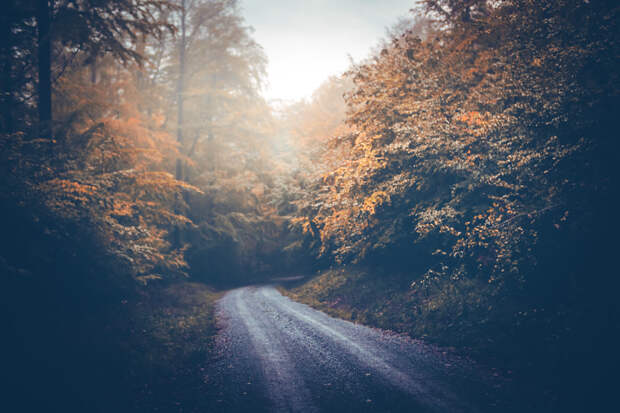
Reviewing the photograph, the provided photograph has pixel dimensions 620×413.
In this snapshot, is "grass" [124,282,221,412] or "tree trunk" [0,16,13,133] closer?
"grass" [124,282,221,412]

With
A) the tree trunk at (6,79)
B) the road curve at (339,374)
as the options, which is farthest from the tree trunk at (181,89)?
the road curve at (339,374)

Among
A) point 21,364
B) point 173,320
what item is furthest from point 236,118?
point 21,364

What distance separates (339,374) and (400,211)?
692 centimetres

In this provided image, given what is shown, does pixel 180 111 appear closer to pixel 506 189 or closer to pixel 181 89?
pixel 181 89

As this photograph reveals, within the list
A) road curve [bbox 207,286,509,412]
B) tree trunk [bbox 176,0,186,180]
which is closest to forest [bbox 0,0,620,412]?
road curve [bbox 207,286,509,412]

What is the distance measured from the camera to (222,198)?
20.9 metres

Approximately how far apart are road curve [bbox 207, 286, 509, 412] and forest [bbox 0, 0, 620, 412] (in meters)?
0.62

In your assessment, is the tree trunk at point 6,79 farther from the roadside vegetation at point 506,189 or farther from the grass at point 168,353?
the roadside vegetation at point 506,189

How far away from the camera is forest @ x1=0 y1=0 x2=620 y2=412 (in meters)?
5.66

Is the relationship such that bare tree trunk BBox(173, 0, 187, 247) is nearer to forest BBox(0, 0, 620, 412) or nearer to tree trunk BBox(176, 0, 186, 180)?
tree trunk BBox(176, 0, 186, 180)

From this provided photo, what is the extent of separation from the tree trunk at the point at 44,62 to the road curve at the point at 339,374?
792 cm

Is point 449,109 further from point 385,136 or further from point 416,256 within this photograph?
point 416,256

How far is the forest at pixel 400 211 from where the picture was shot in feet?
18.6

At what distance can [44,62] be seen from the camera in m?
8.70
